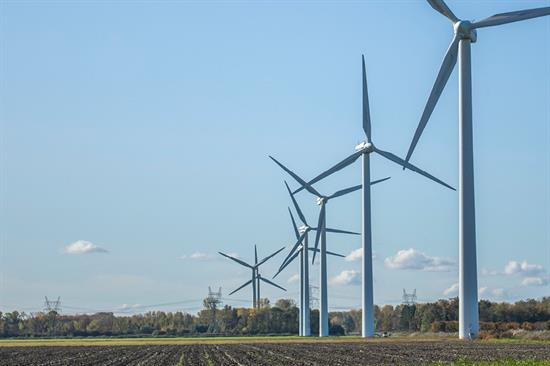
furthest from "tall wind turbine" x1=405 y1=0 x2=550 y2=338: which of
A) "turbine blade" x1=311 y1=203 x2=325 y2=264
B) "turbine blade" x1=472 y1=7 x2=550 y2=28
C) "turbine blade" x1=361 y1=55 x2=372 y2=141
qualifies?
"turbine blade" x1=311 y1=203 x2=325 y2=264

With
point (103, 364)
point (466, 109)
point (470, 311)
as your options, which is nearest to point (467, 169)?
point (466, 109)

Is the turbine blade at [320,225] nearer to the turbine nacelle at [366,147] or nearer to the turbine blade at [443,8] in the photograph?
the turbine nacelle at [366,147]

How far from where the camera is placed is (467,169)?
88.4m

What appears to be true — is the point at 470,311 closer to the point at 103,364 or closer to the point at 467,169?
the point at 467,169

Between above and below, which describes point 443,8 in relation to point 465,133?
above

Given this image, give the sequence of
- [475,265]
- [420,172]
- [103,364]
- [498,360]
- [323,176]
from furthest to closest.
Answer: [323,176], [420,172], [475,265], [103,364], [498,360]

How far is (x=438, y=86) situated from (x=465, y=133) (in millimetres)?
4542

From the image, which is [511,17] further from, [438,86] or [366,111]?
[366,111]

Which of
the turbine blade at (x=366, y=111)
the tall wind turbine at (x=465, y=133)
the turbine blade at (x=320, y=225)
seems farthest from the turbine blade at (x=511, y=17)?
the turbine blade at (x=320, y=225)

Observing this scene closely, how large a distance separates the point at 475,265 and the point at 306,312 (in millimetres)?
94670

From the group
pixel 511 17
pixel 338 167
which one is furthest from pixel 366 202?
pixel 511 17

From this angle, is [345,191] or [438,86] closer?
Result: [438,86]

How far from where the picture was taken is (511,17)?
88312 mm

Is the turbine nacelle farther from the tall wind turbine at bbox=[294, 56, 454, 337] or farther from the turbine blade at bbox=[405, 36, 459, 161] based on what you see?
the turbine blade at bbox=[405, 36, 459, 161]
